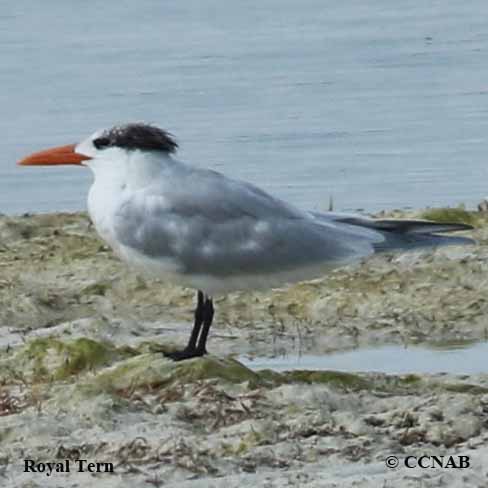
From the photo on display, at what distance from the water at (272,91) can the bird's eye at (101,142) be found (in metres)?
4.98

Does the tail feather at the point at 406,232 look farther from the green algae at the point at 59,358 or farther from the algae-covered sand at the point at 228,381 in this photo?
the green algae at the point at 59,358

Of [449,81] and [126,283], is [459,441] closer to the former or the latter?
[126,283]

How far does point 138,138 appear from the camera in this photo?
837cm

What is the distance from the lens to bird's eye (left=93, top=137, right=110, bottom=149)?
8438mm


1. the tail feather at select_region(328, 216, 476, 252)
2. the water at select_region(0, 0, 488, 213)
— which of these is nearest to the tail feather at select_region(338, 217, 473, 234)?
the tail feather at select_region(328, 216, 476, 252)

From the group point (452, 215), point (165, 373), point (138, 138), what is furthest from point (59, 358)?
point (452, 215)

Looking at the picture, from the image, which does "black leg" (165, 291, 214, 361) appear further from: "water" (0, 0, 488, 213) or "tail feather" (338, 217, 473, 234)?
"water" (0, 0, 488, 213)

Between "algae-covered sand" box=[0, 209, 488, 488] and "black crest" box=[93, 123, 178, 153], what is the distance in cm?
84

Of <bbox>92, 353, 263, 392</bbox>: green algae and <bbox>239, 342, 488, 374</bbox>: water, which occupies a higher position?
<bbox>92, 353, 263, 392</bbox>: green algae

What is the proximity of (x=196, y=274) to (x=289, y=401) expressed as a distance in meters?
0.93

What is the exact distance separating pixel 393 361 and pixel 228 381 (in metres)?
1.45

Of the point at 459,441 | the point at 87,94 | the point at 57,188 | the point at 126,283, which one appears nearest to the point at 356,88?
the point at 87,94

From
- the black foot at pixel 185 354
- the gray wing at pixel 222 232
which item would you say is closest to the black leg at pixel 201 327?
the black foot at pixel 185 354

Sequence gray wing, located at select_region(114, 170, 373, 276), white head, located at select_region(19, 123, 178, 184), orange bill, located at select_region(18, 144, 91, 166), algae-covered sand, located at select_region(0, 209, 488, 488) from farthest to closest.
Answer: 1. orange bill, located at select_region(18, 144, 91, 166)
2. white head, located at select_region(19, 123, 178, 184)
3. gray wing, located at select_region(114, 170, 373, 276)
4. algae-covered sand, located at select_region(0, 209, 488, 488)
